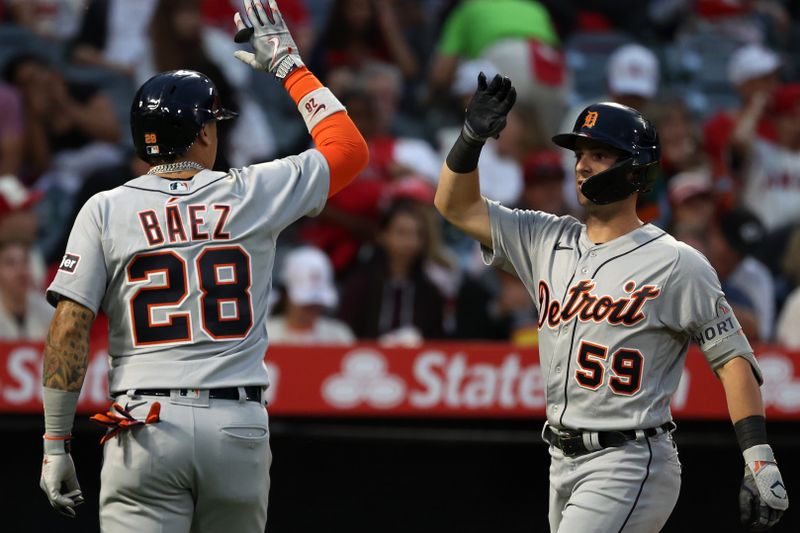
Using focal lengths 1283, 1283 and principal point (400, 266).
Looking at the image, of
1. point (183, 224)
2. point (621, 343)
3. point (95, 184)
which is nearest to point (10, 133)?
point (95, 184)

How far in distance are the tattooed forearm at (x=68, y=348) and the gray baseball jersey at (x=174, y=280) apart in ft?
0.14

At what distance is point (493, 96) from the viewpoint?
4.00 metres

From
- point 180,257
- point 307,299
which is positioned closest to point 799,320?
point 307,299

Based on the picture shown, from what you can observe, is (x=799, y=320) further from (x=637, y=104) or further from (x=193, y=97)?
(x=193, y=97)

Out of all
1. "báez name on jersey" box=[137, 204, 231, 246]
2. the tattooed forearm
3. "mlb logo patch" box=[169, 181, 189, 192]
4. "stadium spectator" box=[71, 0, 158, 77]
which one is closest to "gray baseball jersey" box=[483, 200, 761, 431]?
"báez name on jersey" box=[137, 204, 231, 246]

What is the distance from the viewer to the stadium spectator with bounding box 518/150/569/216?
7586mm

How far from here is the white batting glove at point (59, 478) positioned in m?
3.57

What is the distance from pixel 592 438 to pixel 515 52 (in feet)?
17.7

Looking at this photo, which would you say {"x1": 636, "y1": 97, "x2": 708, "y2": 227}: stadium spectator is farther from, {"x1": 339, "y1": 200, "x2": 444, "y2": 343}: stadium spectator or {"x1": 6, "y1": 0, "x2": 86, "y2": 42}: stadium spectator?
{"x1": 6, "y1": 0, "x2": 86, "y2": 42}: stadium spectator

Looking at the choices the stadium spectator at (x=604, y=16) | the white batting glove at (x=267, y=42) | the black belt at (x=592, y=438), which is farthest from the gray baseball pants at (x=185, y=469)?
the stadium spectator at (x=604, y=16)

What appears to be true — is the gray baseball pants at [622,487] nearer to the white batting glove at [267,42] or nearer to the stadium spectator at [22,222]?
the white batting glove at [267,42]

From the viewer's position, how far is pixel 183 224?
11.9ft

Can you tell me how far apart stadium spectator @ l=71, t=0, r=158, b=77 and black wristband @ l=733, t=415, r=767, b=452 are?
19.4 feet

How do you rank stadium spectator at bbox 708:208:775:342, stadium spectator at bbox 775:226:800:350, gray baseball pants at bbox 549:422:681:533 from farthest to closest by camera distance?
1. stadium spectator at bbox 708:208:775:342
2. stadium spectator at bbox 775:226:800:350
3. gray baseball pants at bbox 549:422:681:533
